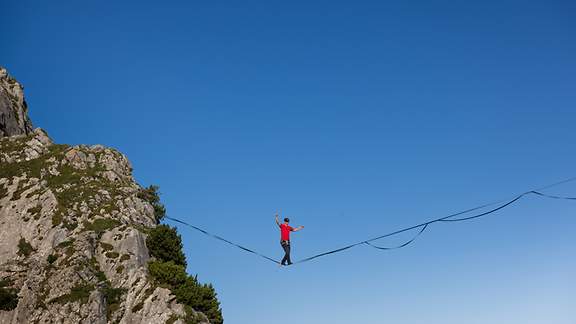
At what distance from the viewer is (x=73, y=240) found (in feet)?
168

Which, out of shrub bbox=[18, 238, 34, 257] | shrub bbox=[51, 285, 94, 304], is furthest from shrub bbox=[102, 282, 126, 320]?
shrub bbox=[18, 238, 34, 257]

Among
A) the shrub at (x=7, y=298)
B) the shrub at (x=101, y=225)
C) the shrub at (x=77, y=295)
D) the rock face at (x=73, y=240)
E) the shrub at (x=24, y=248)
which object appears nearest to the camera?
the shrub at (x=7, y=298)

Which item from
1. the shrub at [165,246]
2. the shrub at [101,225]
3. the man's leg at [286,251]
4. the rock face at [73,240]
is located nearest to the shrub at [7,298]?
the rock face at [73,240]

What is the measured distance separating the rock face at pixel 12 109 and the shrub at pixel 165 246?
36965 mm

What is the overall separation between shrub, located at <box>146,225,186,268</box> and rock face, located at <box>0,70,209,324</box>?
1.29 m

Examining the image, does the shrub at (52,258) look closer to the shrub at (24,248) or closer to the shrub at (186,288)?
the shrub at (24,248)

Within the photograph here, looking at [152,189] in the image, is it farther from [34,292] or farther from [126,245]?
[34,292]

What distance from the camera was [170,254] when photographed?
55.0 m

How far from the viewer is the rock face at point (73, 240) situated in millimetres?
45250

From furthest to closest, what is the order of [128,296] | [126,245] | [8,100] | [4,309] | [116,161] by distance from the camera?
[8,100] → [116,161] → [126,245] → [128,296] → [4,309]

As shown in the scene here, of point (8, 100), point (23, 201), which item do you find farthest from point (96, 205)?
point (8, 100)

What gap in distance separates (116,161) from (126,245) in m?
24.3

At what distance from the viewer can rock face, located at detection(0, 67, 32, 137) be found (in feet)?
245

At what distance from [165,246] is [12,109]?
155 feet
